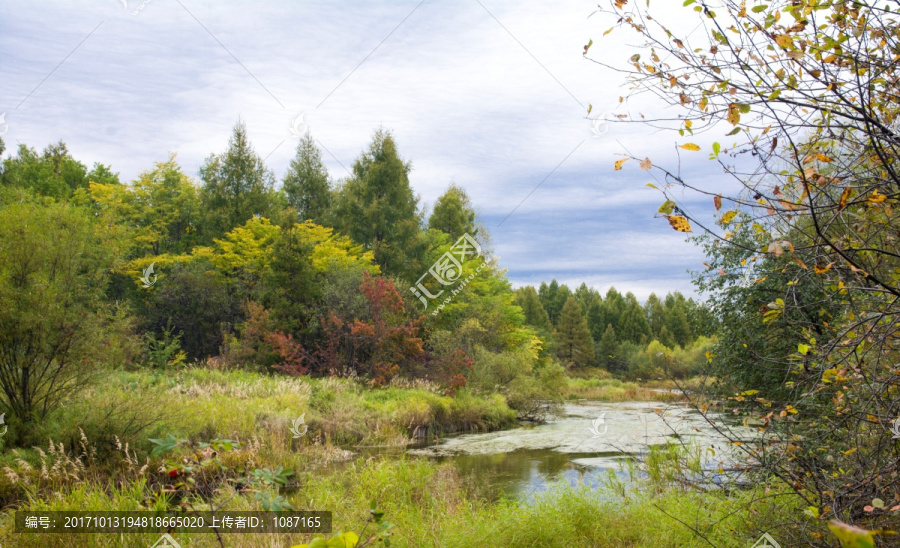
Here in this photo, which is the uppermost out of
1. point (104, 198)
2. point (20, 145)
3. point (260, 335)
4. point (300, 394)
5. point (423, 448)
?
point (20, 145)

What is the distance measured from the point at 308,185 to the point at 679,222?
1176 inches

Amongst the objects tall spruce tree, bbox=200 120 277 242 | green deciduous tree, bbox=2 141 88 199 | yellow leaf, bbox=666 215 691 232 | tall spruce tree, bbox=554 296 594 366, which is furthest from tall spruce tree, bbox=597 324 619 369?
yellow leaf, bbox=666 215 691 232

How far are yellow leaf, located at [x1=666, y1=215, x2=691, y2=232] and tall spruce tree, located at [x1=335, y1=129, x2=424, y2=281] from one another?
914 inches

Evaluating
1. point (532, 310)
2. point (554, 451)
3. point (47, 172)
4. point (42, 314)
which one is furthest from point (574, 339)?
point (42, 314)

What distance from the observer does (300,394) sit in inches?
483

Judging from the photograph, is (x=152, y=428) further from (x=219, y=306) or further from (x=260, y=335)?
(x=219, y=306)

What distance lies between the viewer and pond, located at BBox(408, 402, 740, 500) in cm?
802

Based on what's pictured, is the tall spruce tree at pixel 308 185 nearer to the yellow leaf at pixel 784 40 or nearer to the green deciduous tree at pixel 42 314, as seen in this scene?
the green deciduous tree at pixel 42 314

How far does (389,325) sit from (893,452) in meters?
15.2

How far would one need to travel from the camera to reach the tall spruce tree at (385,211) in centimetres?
2577

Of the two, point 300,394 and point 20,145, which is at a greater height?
point 20,145

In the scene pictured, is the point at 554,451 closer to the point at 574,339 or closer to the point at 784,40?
the point at 784,40

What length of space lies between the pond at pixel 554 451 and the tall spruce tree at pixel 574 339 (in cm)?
2853

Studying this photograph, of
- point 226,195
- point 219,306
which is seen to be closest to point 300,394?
point 219,306
